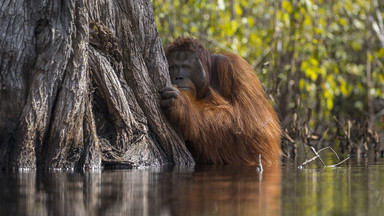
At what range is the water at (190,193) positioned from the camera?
285cm

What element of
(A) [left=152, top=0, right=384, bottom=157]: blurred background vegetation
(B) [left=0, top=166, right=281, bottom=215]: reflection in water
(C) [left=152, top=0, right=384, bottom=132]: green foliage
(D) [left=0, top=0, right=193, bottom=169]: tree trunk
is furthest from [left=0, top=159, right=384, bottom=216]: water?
(C) [left=152, top=0, right=384, bottom=132]: green foliage

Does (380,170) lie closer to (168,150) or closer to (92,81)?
(168,150)

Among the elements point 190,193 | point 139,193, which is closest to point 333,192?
point 190,193

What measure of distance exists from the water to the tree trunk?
0.37 meters

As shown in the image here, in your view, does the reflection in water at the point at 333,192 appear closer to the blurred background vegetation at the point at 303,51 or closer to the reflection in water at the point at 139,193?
the reflection in water at the point at 139,193

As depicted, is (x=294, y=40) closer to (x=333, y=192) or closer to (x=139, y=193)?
(x=333, y=192)

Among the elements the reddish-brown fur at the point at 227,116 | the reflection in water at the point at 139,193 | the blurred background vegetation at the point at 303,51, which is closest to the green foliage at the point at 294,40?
the blurred background vegetation at the point at 303,51

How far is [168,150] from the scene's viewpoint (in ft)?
18.9

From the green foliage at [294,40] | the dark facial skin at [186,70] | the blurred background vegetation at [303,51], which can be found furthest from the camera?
the green foliage at [294,40]

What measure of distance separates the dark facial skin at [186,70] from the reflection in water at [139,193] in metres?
1.68

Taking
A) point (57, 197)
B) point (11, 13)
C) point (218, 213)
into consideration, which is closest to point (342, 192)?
point (218, 213)

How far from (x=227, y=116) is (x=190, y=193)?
106 inches

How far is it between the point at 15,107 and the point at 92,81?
69 centimetres

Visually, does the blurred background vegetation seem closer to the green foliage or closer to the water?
the green foliage
